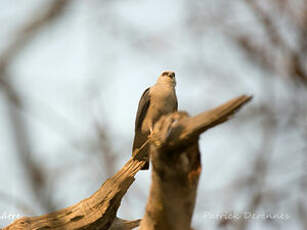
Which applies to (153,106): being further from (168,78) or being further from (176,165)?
(176,165)

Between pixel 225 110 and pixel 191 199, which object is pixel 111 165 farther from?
pixel 225 110

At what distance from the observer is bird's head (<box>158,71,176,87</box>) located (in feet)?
19.0

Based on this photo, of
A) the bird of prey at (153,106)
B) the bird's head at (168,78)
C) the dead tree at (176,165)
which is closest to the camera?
the dead tree at (176,165)

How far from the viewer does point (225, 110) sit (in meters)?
2.79

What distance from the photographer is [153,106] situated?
17.7 feet

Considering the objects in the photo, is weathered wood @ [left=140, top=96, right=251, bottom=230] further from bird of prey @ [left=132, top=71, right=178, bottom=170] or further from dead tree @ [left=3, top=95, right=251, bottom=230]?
bird of prey @ [left=132, top=71, right=178, bottom=170]

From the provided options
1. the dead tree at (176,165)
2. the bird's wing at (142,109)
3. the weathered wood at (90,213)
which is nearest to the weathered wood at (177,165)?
the dead tree at (176,165)

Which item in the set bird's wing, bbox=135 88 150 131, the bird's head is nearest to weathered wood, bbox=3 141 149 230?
bird's wing, bbox=135 88 150 131

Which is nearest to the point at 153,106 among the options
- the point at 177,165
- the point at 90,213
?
the point at 90,213

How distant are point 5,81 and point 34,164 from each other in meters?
0.36

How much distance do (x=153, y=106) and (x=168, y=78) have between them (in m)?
0.60

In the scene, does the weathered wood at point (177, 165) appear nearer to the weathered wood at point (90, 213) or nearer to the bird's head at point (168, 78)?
the weathered wood at point (90, 213)

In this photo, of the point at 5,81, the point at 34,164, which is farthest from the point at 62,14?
the point at 34,164

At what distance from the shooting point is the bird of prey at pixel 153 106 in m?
5.34
